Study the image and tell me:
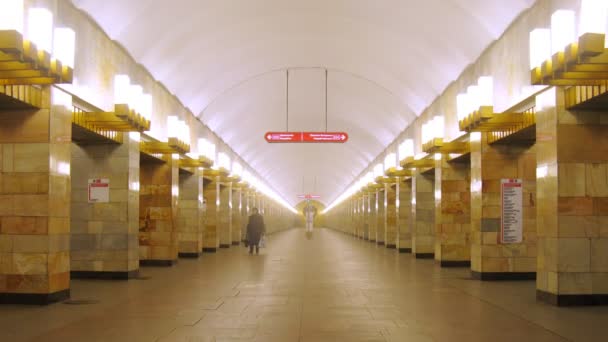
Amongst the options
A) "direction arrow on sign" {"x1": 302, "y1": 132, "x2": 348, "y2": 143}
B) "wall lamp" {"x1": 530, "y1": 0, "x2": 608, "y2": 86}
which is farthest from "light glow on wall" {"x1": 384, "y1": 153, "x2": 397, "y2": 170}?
"wall lamp" {"x1": 530, "y1": 0, "x2": 608, "y2": 86}

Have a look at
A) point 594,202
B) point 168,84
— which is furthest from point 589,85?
point 168,84

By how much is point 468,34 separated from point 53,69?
958 centimetres

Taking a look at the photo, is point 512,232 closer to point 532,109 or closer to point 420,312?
point 532,109

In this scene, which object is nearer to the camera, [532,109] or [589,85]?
[589,85]

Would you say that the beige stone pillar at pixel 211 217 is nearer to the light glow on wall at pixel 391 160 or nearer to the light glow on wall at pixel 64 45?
the light glow on wall at pixel 391 160

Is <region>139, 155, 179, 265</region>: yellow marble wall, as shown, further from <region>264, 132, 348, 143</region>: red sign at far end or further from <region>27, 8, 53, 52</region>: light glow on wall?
<region>27, 8, 53, 52</region>: light glow on wall

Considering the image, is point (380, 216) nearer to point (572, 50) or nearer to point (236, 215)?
point (236, 215)

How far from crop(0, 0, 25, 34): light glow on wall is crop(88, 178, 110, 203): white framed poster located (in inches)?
264

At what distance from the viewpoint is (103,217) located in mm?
14398

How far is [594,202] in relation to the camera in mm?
10211

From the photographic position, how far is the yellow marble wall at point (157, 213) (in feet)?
61.3

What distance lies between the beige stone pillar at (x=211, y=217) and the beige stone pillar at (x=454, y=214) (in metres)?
10.8

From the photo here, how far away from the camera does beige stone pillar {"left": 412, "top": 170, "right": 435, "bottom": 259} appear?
74.8ft

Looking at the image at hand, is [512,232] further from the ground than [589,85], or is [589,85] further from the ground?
[589,85]
